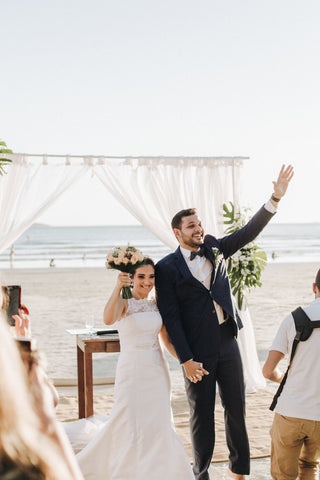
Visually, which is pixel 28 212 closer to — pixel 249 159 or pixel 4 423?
pixel 249 159

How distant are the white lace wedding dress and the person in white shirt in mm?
935

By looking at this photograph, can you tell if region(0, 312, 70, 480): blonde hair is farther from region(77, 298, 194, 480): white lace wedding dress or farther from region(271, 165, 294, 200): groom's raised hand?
region(271, 165, 294, 200): groom's raised hand

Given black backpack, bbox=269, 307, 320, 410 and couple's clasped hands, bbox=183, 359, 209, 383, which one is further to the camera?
couple's clasped hands, bbox=183, 359, 209, 383

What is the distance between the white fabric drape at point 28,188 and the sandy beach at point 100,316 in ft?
6.29

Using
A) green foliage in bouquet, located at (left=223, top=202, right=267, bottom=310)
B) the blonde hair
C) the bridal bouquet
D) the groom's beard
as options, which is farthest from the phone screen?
the blonde hair

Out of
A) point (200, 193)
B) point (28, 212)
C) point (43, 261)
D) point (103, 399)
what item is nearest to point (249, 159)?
point (200, 193)

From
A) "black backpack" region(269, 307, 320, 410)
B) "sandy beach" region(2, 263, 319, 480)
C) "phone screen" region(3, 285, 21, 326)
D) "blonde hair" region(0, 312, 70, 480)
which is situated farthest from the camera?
"sandy beach" region(2, 263, 319, 480)

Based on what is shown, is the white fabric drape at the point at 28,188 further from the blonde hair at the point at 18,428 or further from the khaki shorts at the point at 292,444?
the blonde hair at the point at 18,428

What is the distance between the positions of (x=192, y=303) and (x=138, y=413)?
0.80 metres

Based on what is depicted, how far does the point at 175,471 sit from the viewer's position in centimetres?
373

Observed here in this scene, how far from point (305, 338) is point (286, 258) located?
81.9ft

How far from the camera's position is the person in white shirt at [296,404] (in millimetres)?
2961

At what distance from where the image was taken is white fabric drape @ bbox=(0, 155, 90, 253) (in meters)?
6.37

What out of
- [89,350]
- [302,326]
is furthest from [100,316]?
[302,326]
